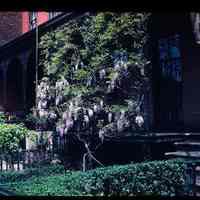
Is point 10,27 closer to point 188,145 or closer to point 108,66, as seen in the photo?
point 108,66

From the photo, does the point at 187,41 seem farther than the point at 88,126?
No

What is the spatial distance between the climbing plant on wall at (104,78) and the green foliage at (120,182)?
118 inches

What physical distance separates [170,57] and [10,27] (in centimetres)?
2120

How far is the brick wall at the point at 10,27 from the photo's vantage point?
3250 centimetres

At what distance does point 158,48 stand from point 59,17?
4705 mm

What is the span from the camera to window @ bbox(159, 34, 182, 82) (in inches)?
514

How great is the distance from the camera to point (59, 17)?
56.1ft

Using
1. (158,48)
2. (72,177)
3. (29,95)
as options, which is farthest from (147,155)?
(29,95)

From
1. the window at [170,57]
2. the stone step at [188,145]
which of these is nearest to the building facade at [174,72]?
the window at [170,57]

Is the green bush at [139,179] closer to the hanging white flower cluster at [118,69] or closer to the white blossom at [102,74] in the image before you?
the hanging white flower cluster at [118,69]


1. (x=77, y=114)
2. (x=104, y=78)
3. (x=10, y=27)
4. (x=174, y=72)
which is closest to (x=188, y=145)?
(x=174, y=72)

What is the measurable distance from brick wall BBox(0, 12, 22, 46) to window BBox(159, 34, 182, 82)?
20430mm

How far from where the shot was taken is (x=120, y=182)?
9891mm

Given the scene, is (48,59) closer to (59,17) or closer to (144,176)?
(59,17)
